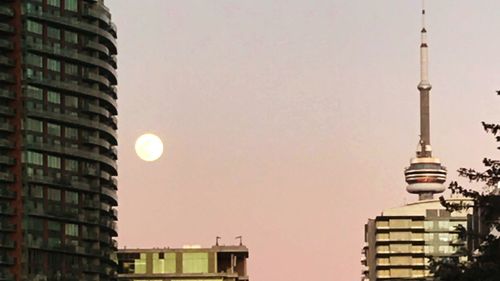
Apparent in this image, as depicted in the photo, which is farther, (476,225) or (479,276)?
(476,225)

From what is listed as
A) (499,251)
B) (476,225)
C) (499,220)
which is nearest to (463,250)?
(499,220)

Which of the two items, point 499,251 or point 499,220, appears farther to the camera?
point 499,220

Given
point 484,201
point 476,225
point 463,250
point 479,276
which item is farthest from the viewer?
point 476,225

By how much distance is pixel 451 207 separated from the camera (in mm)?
67438

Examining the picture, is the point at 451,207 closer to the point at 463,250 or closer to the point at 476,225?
the point at 463,250

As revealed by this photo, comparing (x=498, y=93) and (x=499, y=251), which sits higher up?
(x=498, y=93)

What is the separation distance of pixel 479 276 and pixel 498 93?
8.12 metres

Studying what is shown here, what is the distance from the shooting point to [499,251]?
63781 mm

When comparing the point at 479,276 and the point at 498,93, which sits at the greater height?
the point at 498,93

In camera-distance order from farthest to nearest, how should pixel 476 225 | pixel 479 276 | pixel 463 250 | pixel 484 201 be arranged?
pixel 476 225 → pixel 463 250 → pixel 484 201 → pixel 479 276

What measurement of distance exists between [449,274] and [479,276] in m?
2.74

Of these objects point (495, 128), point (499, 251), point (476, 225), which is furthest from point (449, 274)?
point (476, 225)

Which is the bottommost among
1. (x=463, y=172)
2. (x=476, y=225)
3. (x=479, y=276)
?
(x=479, y=276)

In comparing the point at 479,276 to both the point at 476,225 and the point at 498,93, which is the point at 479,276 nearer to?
the point at 498,93
